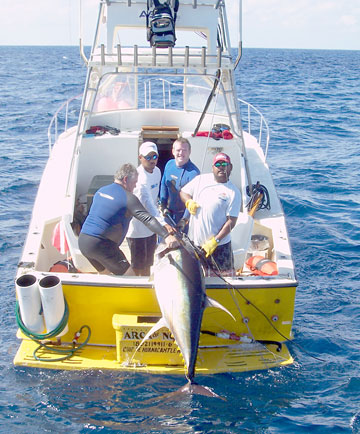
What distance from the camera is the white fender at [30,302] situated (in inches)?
181

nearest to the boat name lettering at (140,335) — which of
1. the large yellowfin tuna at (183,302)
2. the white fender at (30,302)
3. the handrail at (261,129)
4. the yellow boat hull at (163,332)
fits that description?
the yellow boat hull at (163,332)

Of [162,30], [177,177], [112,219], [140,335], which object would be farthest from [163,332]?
[162,30]

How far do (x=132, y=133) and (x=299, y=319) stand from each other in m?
3.93

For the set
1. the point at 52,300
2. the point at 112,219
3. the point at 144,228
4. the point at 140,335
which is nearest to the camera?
the point at 52,300

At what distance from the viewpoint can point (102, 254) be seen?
495 centimetres

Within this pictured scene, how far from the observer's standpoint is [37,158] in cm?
1398

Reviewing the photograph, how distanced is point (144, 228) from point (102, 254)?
66 centimetres

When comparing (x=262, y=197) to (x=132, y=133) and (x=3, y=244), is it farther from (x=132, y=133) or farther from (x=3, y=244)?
(x=3, y=244)

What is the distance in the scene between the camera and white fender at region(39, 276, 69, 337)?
459cm

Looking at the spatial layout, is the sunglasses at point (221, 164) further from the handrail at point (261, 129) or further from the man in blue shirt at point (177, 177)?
the handrail at point (261, 129)

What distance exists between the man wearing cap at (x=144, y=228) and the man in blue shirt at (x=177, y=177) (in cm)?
31

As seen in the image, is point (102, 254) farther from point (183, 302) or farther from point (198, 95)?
point (198, 95)

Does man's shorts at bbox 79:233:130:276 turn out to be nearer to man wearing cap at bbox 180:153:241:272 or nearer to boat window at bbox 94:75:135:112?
man wearing cap at bbox 180:153:241:272

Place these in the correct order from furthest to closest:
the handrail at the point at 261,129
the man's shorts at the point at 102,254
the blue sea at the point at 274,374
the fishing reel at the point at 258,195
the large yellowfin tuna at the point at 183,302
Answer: the handrail at the point at 261,129 → the fishing reel at the point at 258,195 → the man's shorts at the point at 102,254 → the blue sea at the point at 274,374 → the large yellowfin tuna at the point at 183,302
